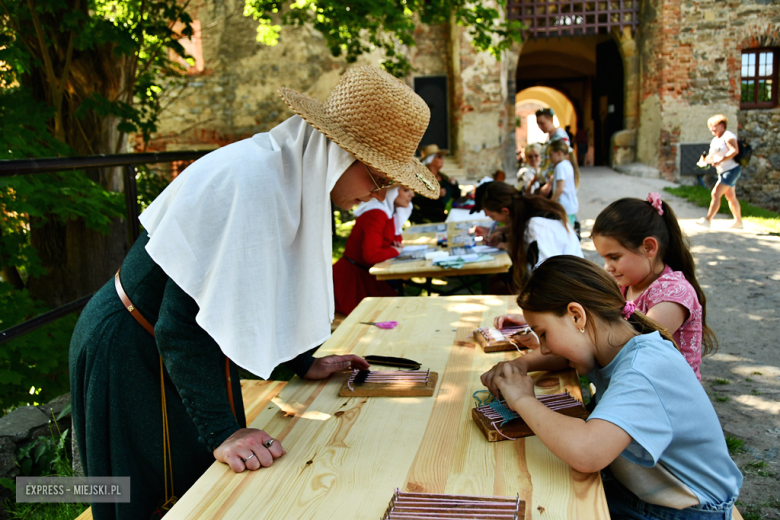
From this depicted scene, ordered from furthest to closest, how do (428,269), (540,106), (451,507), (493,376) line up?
(540,106) < (428,269) < (493,376) < (451,507)

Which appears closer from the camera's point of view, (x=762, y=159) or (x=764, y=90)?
(x=764, y=90)

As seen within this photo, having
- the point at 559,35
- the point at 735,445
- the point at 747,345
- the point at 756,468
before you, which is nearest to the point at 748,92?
the point at 559,35

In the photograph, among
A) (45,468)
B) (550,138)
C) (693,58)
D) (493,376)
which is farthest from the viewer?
(693,58)

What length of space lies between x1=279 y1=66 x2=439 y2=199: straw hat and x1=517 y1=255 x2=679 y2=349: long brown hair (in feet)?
1.36

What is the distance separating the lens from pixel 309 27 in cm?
1227

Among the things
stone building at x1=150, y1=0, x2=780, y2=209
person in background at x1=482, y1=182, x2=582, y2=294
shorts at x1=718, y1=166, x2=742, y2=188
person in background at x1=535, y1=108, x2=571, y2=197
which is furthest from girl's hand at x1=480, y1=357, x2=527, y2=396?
stone building at x1=150, y1=0, x2=780, y2=209

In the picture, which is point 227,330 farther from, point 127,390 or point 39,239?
point 39,239

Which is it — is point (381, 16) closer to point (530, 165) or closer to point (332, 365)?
point (530, 165)

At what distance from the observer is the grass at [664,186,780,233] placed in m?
8.89

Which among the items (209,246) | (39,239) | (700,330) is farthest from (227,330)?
(39,239)

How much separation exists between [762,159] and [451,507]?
16.2 metres

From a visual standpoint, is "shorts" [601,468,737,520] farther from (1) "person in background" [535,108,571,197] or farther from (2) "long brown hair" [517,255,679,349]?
(1) "person in background" [535,108,571,197]

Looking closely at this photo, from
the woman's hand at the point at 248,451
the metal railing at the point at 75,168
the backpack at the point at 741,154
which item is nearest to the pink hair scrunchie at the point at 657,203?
the woman's hand at the point at 248,451

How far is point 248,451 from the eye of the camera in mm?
1385
